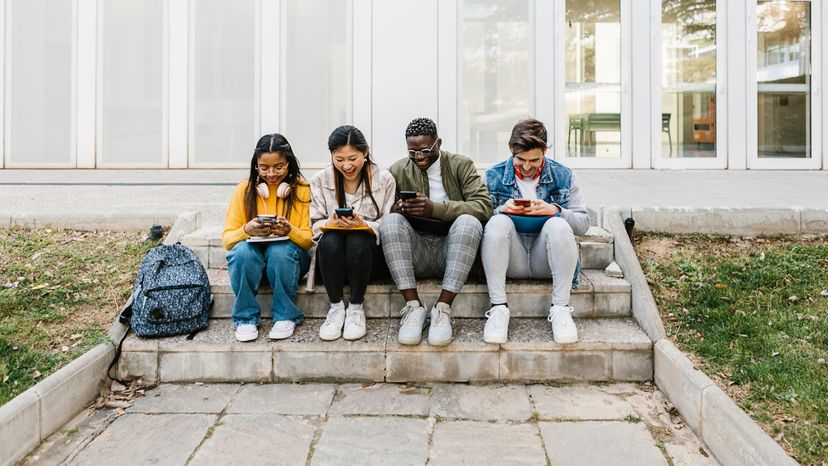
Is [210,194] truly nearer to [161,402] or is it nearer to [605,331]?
[161,402]

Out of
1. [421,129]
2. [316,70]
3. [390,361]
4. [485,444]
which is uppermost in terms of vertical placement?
[316,70]

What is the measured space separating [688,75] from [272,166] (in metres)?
7.88

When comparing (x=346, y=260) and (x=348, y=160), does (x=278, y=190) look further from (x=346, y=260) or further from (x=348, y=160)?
(x=346, y=260)

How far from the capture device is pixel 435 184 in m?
3.69

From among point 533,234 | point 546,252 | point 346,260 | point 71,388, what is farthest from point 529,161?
point 71,388

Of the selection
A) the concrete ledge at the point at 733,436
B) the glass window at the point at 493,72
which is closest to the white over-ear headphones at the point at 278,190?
the concrete ledge at the point at 733,436

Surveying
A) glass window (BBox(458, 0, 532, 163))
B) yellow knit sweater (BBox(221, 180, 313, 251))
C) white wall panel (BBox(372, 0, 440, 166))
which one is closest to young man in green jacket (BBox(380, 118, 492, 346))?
yellow knit sweater (BBox(221, 180, 313, 251))

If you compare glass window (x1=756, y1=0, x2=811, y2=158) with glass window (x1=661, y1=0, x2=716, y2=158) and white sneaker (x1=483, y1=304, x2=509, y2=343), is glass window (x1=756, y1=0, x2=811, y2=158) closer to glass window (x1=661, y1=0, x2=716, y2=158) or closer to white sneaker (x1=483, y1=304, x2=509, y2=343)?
glass window (x1=661, y1=0, x2=716, y2=158)

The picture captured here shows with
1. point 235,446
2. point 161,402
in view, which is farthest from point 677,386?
point 161,402

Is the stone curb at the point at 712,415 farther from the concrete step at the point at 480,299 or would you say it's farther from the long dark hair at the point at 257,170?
the long dark hair at the point at 257,170

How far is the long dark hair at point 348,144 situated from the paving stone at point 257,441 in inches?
53.6

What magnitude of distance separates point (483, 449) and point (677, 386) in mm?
1079

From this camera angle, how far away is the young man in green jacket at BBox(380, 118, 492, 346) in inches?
131

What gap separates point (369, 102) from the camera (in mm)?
8898
